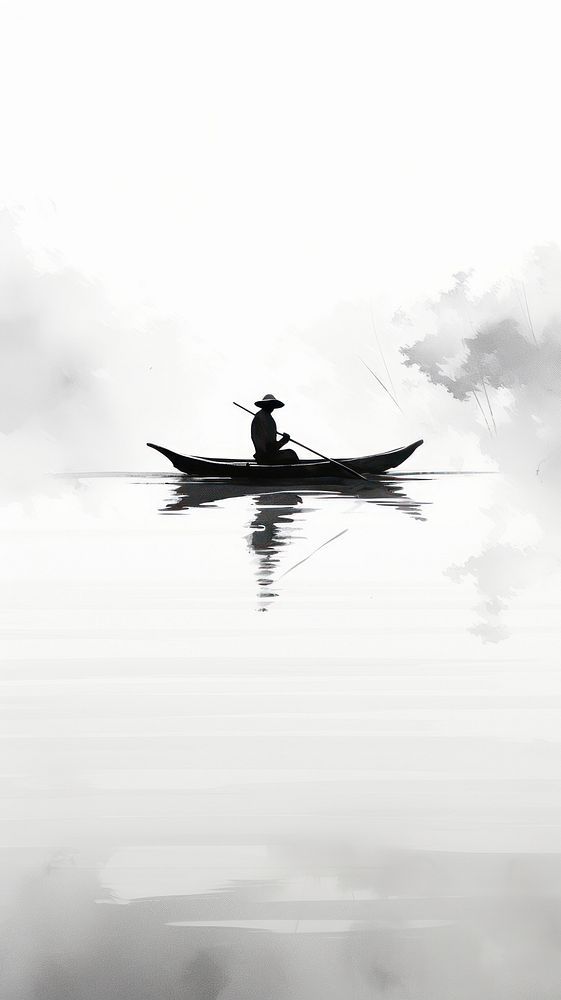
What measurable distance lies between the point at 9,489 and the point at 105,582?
8769 mm

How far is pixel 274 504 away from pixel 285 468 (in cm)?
80

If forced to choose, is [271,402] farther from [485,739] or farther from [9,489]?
[485,739]

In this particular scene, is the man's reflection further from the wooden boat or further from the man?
the man

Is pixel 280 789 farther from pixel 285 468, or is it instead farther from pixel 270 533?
pixel 285 468

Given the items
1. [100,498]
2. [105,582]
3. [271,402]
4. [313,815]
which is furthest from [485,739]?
[100,498]

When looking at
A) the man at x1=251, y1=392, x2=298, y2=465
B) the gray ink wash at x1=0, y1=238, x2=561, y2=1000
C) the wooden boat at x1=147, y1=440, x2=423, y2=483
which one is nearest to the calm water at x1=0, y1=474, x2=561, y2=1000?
the gray ink wash at x1=0, y1=238, x2=561, y2=1000

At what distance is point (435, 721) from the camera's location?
388cm

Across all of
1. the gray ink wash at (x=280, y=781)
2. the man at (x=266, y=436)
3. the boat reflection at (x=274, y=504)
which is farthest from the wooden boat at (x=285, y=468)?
the gray ink wash at (x=280, y=781)

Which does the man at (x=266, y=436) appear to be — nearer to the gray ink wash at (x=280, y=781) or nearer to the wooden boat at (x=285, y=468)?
the wooden boat at (x=285, y=468)

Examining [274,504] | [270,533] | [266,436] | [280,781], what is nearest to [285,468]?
[266,436]

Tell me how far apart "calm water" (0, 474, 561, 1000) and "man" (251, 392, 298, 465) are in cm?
Result: 430

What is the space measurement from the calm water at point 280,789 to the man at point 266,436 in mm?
4304

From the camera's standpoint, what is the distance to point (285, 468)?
1117 centimetres

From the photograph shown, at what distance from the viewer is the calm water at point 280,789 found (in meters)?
2.57
